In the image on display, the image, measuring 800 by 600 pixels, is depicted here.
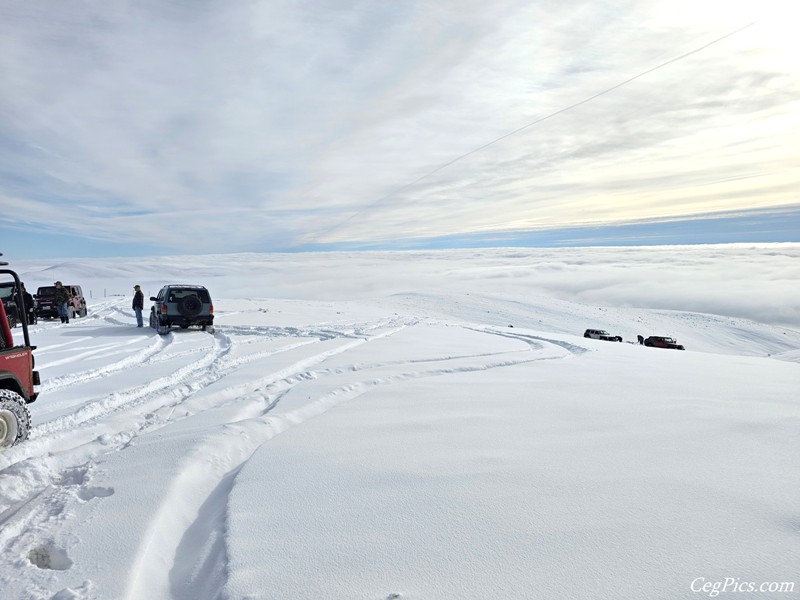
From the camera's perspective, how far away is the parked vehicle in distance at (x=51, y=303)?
70.1ft

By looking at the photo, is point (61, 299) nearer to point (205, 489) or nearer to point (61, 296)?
point (61, 296)

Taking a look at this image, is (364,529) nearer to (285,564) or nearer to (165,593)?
(285,564)

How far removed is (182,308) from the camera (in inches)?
646

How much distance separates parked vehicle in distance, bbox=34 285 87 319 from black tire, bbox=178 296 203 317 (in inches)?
341

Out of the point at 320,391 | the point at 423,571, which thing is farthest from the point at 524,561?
the point at 320,391

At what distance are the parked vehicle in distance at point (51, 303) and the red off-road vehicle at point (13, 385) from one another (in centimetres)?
1830

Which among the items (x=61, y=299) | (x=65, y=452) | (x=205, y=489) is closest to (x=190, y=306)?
(x=61, y=299)

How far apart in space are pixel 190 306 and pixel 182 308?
11.3 inches

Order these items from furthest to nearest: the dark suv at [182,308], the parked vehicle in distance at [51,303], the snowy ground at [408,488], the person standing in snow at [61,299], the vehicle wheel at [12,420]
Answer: the parked vehicle in distance at [51,303] → the person standing in snow at [61,299] → the dark suv at [182,308] → the vehicle wheel at [12,420] → the snowy ground at [408,488]

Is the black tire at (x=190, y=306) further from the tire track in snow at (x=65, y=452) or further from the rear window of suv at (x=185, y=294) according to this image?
the tire track in snow at (x=65, y=452)

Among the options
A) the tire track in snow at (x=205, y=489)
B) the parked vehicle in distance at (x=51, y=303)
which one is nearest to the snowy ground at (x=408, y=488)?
the tire track in snow at (x=205, y=489)

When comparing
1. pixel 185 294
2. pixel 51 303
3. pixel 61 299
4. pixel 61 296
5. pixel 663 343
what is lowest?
pixel 663 343

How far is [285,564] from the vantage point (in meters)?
2.69

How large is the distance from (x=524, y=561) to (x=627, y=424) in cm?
308
